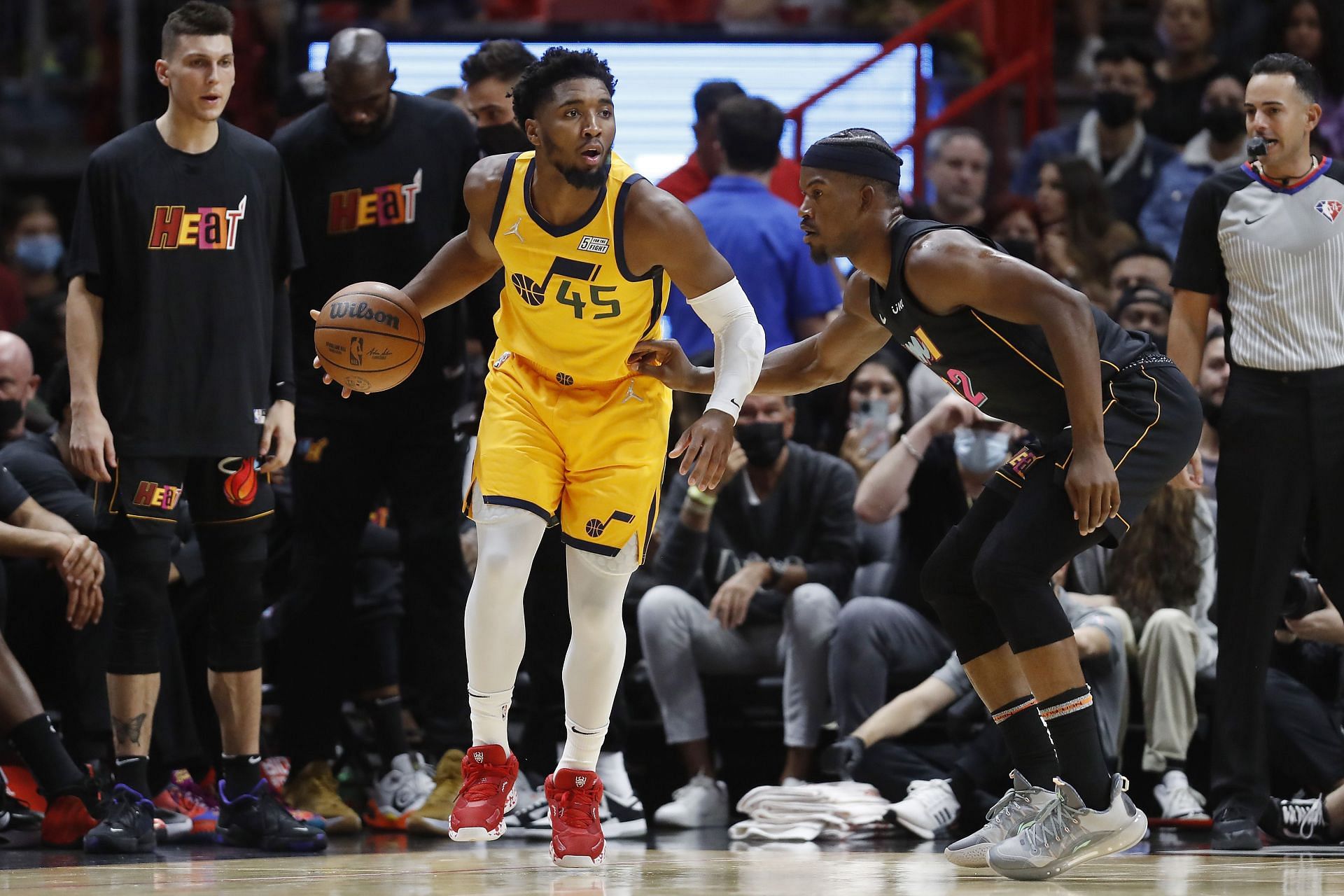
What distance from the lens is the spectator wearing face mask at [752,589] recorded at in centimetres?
650

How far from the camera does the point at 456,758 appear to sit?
6.06 metres

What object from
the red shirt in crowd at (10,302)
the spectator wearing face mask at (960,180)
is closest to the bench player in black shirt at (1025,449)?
the spectator wearing face mask at (960,180)

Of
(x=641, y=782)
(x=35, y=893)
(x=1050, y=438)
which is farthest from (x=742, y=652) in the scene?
(x=35, y=893)

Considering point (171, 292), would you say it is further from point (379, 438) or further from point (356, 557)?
point (356, 557)

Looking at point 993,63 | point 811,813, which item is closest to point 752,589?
point 811,813

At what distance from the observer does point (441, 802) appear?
6.01 meters

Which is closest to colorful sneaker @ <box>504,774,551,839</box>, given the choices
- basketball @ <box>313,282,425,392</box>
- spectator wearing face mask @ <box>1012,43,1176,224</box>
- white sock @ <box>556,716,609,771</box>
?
white sock @ <box>556,716,609,771</box>

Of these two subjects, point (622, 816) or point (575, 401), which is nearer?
point (575, 401)

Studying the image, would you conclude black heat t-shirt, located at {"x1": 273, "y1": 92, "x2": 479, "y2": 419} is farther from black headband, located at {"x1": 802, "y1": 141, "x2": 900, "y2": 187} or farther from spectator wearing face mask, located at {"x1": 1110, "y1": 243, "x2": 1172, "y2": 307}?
spectator wearing face mask, located at {"x1": 1110, "y1": 243, "x2": 1172, "y2": 307}

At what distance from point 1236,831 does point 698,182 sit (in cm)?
412

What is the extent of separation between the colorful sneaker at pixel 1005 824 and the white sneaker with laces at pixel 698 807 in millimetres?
1690

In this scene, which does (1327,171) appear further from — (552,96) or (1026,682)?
(552,96)

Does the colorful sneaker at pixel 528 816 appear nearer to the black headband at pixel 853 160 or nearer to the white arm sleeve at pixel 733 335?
the white arm sleeve at pixel 733 335

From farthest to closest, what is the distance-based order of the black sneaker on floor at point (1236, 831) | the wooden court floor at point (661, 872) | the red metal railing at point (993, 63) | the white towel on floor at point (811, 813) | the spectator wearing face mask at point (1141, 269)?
the red metal railing at point (993, 63) < the spectator wearing face mask at point (1141, 269) < the white towel on floor at point (811, 813) < the black sneaker on floor at point (1236, 831) < the wooden court floor at point (661, 872)
